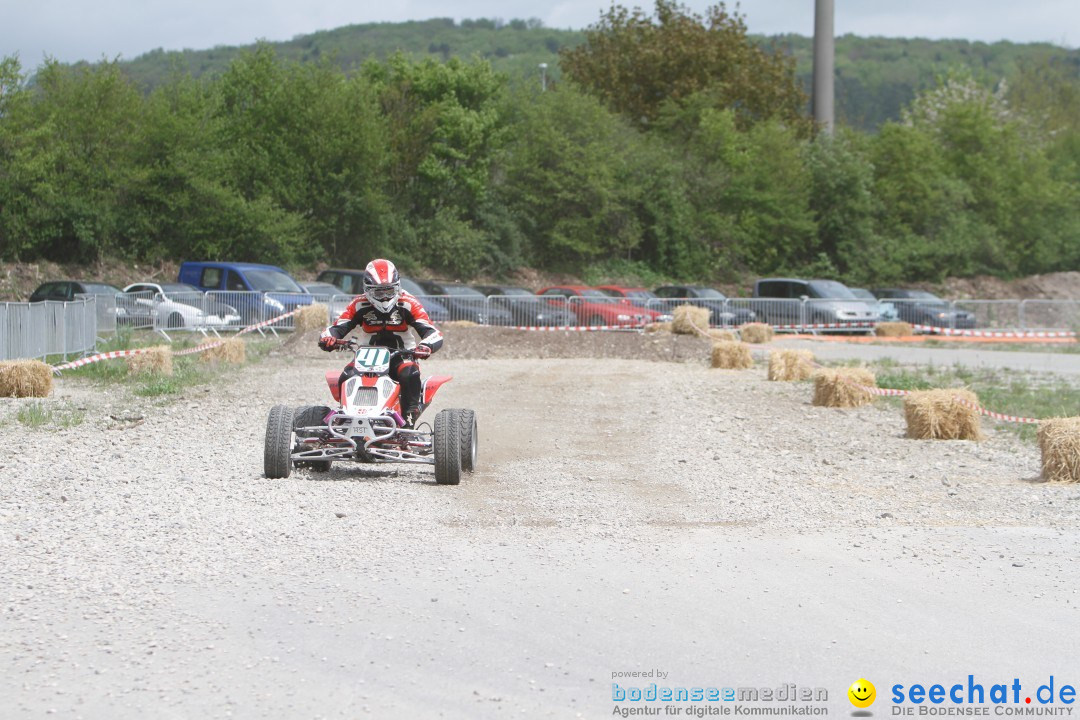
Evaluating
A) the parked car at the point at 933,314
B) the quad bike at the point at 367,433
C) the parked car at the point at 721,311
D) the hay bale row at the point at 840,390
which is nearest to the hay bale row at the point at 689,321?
the parked car at the point at 721,311

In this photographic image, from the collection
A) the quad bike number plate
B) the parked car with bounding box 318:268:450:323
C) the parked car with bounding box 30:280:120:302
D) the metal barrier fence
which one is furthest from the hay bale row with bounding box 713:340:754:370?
the parked car with bounding box 30:280:120:302

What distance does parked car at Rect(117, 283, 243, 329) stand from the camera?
2839 centimetres

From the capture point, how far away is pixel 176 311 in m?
29.0

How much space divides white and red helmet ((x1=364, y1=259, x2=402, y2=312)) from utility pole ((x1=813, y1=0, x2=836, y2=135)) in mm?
57715

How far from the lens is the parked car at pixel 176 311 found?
28391 millimetres

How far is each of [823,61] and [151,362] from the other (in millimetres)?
53765

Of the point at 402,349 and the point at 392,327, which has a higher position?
the point at 392,327

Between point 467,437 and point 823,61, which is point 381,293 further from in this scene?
point 823,61

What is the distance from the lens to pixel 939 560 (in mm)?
7980

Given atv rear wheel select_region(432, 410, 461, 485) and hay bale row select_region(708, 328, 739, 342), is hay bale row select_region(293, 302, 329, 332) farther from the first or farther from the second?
atv rear wheel select_region(432, 410, 461, 485)

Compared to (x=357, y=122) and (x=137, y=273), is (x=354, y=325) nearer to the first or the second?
(x=137, y=273)

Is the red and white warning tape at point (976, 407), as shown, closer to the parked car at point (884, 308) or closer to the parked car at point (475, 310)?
the parked car at point (475, 310)

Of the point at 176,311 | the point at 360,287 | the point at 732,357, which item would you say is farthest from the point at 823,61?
the point at 176,311

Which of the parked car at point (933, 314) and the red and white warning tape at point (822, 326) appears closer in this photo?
the red and white warning tape at point (822, 326)
